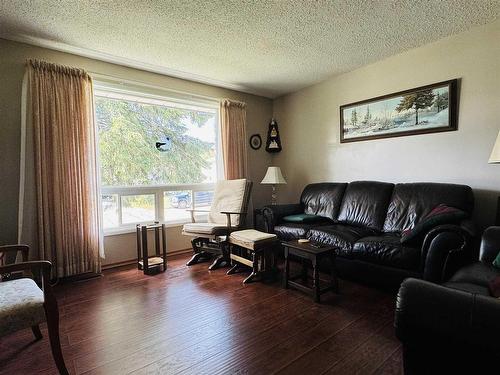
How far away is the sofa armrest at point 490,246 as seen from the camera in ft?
6.21

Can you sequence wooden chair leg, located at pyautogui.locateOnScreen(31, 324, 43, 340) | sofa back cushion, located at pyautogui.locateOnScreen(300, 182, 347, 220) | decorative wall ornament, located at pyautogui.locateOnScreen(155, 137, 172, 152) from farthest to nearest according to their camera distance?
decorative wall ornament, located at pyautogui.locateOnScreen(155, 137, 172, 152)
sofa back cushion, located at pyautogui.locateOnScreen(300, 182, 347, 220)
wooden chair leg, located at pyautogui.locateOnScreen(31, 324, 43, 340)

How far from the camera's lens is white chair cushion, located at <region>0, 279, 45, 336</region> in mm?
1327

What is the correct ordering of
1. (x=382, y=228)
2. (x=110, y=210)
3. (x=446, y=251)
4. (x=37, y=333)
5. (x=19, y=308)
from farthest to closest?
(x=110, y=210), (x=382, y=228), (x=446, y=251), (x=37, y=333), (x=19, y=308)

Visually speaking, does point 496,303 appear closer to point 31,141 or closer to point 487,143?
point 487,143

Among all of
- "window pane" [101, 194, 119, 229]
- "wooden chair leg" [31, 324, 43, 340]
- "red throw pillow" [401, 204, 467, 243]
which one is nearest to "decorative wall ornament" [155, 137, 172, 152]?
"window pane" [101, 194, 119, 229]

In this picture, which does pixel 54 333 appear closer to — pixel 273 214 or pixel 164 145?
pixel 273 214

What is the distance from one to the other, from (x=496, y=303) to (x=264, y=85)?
12.8 ft

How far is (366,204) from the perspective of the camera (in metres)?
3.24

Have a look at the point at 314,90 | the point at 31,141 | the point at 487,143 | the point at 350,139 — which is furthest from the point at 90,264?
the point at 487,143

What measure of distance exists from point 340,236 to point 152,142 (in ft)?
8.77

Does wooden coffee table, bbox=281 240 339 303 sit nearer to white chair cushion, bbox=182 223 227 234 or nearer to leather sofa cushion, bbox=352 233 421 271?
leather sofa cushion, bbox=352 233 421 271

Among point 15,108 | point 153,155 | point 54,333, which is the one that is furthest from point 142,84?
point 54,333

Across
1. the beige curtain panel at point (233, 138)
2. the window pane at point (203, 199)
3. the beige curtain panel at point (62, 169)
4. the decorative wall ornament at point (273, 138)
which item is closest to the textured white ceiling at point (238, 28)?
the beige curtain panel at point (62, 169)

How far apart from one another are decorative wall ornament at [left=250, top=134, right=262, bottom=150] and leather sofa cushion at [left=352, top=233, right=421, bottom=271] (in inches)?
99.6
